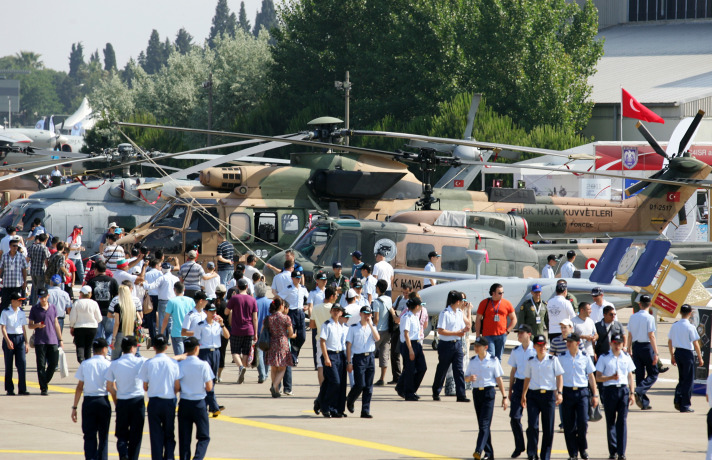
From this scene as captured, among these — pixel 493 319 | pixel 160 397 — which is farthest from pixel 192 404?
pixel 493 319

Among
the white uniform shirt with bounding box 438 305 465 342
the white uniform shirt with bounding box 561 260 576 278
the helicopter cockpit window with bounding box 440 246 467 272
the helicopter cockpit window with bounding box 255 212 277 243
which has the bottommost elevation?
the white uniform shirt with bounding box 438 305 465 342

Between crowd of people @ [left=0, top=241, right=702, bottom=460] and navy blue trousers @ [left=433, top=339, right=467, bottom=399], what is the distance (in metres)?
0.02

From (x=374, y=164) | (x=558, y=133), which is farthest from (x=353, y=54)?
(x=374, y=164)

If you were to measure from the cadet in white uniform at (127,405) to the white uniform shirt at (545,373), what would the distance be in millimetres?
4297

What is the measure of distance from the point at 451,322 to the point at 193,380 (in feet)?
16.0

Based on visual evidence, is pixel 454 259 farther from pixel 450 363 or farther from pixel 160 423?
Answer: pixel 160 423

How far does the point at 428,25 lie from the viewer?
180 feet

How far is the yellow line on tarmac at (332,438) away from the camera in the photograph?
1118cm

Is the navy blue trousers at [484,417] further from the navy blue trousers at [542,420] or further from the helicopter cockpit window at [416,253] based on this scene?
the helicopter cockpit window at [416,253]

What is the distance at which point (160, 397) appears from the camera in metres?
10.3

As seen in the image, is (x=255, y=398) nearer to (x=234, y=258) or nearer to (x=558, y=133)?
(x=234, y=258)

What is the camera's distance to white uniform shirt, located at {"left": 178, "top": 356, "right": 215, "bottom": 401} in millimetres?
10383

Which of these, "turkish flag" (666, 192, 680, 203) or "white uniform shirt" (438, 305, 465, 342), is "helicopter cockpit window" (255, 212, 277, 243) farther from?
"turkish flag" (666, 192, 680, 203)

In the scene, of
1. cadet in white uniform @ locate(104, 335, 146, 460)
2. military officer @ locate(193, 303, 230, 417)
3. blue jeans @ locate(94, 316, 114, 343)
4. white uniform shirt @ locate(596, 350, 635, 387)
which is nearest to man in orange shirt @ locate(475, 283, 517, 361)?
white uniform shirt @ locate(596, 350, 635, 387)
